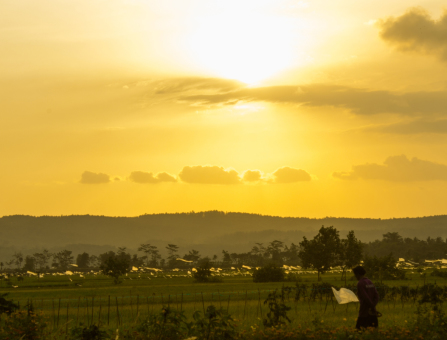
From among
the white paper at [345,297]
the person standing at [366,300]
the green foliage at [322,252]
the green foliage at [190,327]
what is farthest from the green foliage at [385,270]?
the green foliage at [190,327]

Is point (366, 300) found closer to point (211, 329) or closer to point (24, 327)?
point (211, 329)

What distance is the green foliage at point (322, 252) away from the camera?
8050 centimetres

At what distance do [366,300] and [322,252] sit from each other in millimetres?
66454

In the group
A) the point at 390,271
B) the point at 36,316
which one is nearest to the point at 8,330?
the point at 36,316

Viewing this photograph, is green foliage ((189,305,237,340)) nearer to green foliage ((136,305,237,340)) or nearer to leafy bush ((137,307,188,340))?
green foliage ((136,305,237,340))

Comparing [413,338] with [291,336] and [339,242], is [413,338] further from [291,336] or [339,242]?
[339,242]

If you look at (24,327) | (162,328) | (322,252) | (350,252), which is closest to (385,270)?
(350,252)

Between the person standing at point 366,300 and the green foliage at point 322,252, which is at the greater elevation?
the person standing at point 366,300

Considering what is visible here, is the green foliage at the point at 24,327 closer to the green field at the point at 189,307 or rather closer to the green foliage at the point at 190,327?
the green field at the point at 189,307

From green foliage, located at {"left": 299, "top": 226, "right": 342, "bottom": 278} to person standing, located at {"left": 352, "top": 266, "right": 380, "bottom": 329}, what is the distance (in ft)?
213

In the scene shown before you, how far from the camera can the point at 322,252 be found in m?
80.7

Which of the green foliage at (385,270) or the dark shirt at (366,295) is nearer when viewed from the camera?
the dark shirt at (366,295)

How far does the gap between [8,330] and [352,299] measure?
10.6 m

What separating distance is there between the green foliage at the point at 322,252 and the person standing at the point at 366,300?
64895mm
